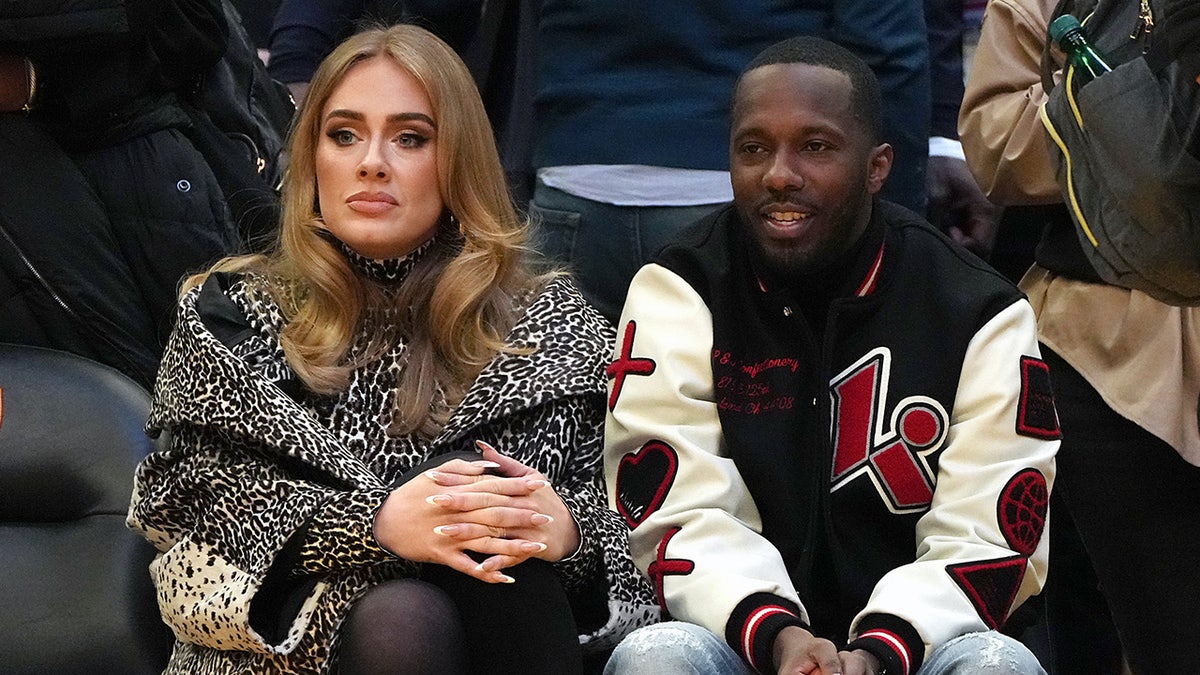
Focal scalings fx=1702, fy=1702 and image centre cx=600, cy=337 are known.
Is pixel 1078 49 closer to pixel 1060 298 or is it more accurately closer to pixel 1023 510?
pixel 1023 510

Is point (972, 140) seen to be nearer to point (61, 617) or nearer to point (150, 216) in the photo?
point (150, 216)

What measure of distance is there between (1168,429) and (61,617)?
1877 mm

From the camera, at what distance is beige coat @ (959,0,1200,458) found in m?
2.86

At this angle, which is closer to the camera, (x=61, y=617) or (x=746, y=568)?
(x=746, y=568)

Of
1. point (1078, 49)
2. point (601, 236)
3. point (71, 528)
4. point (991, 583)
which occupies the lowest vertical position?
point (71, 528)

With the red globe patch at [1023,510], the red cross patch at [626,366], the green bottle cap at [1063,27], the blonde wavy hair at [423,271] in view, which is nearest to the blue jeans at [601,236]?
the blonde wavy hair at [423,271]

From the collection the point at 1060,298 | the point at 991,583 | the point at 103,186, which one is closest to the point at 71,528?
the point at 103,186

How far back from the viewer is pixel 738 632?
8.22 feet

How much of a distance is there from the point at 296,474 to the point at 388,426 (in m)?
0.18

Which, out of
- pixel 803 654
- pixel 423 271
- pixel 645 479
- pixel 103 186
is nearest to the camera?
pixel 803 654

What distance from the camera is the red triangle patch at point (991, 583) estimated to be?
2518 mm

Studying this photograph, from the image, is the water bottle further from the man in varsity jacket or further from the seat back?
the seat back

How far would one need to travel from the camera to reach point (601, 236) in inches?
124

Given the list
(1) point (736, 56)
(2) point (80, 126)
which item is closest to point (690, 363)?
(1) point (736, 56)
